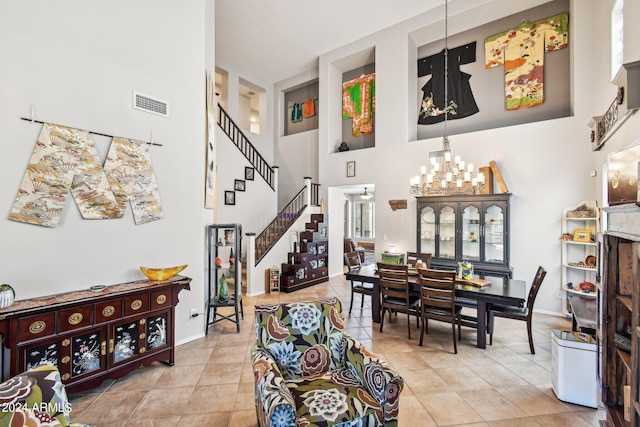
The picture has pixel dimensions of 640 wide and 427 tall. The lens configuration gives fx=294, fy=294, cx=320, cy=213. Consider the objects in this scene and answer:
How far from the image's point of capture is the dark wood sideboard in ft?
7.33

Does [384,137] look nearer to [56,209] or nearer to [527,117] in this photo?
[527,117]

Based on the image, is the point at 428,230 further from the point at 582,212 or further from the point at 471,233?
the point at 582,212

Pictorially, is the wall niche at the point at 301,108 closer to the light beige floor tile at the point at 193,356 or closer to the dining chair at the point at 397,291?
the dining chair at the point at 397,291

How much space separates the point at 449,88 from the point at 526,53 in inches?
55.1

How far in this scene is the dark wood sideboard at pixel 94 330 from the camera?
2.23 m

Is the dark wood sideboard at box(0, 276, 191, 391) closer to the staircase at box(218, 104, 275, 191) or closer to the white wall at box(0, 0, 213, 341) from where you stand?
the white wall at box(0, 0, 213, 341)

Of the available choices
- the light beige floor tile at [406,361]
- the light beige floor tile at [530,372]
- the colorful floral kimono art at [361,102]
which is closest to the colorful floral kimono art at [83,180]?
the light beige floor tile at [406,361]

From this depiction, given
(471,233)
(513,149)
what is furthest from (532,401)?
(513,149)

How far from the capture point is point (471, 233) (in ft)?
17.9

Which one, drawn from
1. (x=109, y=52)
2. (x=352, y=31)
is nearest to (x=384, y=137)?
(x=352, y=31)

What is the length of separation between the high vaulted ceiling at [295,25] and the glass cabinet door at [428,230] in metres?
4.24

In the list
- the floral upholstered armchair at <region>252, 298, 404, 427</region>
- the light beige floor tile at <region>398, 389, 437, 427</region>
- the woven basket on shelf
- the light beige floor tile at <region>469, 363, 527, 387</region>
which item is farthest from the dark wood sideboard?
the woven basket on shelf

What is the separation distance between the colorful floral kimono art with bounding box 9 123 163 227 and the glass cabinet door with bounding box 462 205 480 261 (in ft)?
16.4

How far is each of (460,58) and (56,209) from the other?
724 cm
